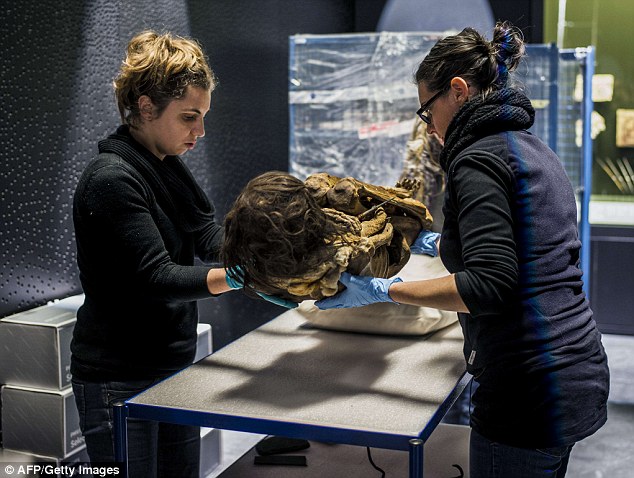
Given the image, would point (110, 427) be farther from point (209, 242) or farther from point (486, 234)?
point (486, 234)

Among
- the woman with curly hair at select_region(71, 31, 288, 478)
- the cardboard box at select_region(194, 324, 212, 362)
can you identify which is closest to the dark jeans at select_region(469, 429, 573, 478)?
the woman with curly hair at select_region(71, 31, 288, 478)

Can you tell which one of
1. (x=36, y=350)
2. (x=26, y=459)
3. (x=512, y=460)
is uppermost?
(x=512, y=460)

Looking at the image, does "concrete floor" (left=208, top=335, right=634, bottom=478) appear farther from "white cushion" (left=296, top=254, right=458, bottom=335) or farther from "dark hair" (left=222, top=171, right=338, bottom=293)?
"dark hair" (left=222, top=171, right=338, bottom=293)

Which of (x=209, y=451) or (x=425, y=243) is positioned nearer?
(x=425, y=243)

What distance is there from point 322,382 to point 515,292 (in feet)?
1.98

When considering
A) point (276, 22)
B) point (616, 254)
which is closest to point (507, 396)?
point (276, 22)

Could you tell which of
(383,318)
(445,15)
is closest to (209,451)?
(383,318)

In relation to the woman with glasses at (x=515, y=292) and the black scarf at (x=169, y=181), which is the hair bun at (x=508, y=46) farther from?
the black scarf at (x=169, y=181)

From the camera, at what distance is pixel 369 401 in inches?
70.8

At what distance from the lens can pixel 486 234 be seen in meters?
1.46

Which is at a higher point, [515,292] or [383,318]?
[515,292]

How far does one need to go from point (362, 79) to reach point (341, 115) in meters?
0.22

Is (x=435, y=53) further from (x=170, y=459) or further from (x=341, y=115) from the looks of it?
(x=341, y=115)

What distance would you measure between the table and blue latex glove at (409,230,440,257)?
0.85 feet
